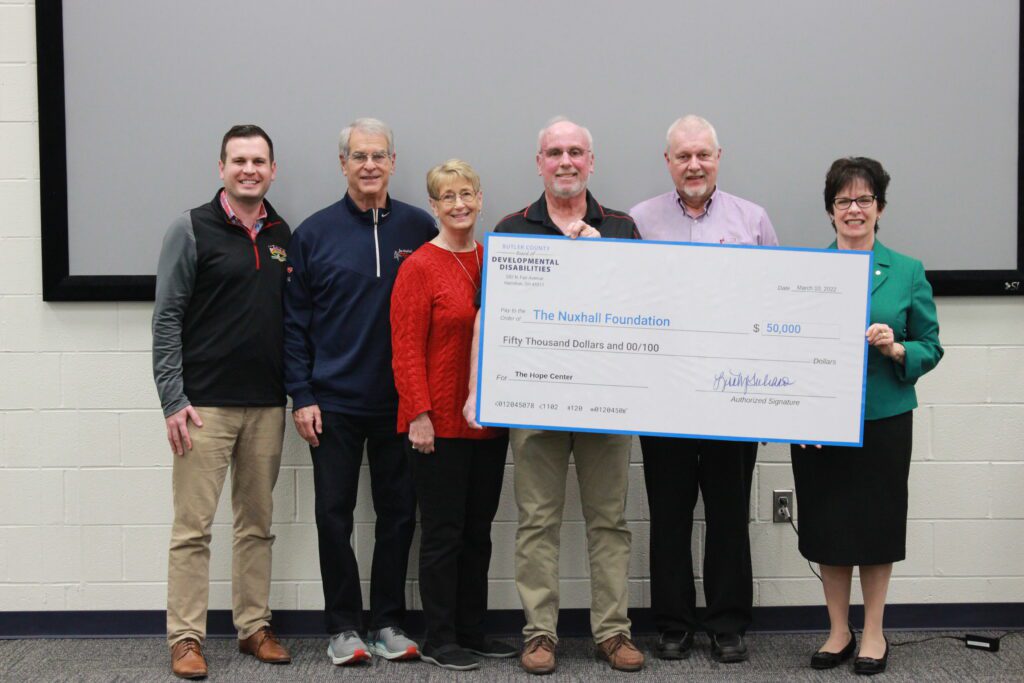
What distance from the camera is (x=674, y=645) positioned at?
2.97m

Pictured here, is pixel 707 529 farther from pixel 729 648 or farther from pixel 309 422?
pixel 309 422

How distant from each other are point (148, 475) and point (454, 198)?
1.44 meters

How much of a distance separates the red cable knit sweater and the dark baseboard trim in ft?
2.76

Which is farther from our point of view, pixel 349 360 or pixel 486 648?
pixel 486 648

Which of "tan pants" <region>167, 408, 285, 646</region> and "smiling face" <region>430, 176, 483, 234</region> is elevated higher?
"smiling face" <region>430, 176, 483, 234</region>

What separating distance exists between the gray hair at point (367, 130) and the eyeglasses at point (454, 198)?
30 cm

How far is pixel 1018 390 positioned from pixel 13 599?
3.46m

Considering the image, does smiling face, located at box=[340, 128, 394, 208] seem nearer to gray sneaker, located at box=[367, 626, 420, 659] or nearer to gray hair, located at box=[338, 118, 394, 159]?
gray hair, located at box=[338, 118, 394, 159]

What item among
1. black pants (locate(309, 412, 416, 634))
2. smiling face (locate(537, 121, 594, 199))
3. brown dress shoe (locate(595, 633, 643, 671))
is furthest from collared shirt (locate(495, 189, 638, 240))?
brown dress shoe (locate(595, 633, 643, 671))

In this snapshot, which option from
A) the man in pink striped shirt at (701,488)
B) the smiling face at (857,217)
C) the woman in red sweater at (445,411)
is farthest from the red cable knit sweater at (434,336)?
the smiling face at (857,217)

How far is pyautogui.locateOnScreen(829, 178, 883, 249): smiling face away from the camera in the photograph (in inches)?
108

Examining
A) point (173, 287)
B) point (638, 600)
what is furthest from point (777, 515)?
point (173, 287)

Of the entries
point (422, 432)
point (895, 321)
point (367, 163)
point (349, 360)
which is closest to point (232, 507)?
point (349, 360)

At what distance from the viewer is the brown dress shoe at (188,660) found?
2.86 m
